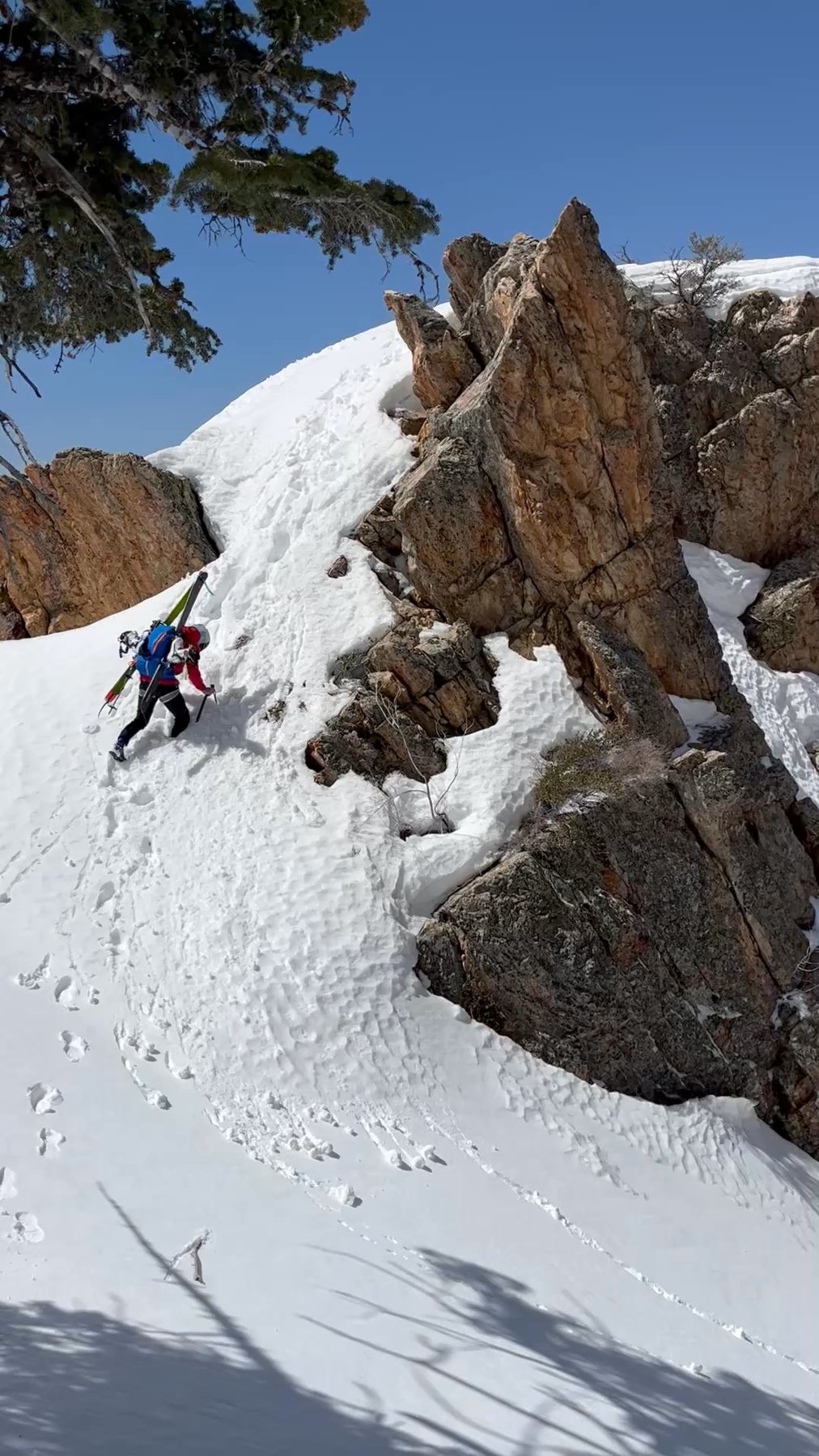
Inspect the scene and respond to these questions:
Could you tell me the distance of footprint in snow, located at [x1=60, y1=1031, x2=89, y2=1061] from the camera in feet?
28.9

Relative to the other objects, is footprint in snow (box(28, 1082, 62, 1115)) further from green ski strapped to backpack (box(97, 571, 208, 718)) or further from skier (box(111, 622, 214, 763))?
green ski strapped to backpack (box(97, 571, 208, 718))

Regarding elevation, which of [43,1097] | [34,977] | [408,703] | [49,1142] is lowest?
[49,1142]

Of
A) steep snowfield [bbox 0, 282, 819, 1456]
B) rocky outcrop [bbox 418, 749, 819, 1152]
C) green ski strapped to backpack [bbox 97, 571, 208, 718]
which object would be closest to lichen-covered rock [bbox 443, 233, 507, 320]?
steep snowfield [bbox 0, 282, 819, 1456]

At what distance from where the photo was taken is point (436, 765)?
13.4 m

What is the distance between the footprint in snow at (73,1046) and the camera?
28.9 feet

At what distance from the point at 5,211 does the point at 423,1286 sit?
952 centimetres

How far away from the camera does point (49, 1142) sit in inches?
291

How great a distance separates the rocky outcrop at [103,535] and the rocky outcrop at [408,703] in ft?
18.3

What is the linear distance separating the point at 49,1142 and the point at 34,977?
2924mm

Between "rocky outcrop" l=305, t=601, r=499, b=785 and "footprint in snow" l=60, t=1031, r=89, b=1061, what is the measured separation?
501 cm

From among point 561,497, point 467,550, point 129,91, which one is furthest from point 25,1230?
point 561,497

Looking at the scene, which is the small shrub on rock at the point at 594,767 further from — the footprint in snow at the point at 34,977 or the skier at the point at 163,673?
the footprint in snow at the point at 34,977

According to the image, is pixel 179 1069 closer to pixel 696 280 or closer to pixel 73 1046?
pixel 73 1046

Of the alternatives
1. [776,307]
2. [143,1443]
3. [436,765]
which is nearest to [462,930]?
[436,765]
